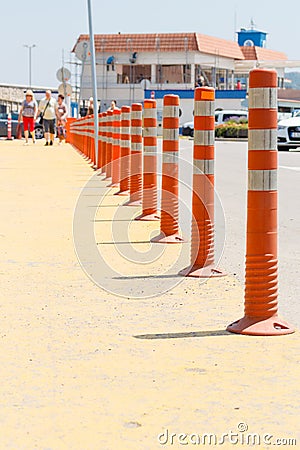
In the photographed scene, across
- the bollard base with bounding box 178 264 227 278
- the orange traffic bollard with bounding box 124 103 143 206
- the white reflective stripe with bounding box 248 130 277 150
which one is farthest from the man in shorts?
the white reflective stripe with bounding box 248 130 277 150

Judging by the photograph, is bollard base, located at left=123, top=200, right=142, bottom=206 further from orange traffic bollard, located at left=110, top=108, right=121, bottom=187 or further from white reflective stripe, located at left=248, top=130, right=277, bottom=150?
white reflective stripe, located at left=248, top=130, right=277, bottom=150

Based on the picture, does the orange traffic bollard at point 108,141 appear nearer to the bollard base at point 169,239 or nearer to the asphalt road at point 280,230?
the asphalt road at point 280,230

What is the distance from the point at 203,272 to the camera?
7023mm

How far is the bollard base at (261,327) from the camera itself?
17.2 feet

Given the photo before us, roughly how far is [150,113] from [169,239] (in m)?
1.86

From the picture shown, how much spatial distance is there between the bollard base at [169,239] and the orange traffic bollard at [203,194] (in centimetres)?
152

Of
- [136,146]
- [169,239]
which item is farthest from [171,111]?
[136,146]

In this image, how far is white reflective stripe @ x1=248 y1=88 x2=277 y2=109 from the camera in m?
5.38

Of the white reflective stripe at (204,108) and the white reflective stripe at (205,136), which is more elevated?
the white reflective stripe at (204,108)

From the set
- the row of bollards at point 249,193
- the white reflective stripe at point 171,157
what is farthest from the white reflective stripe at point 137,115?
the white reflective stripe at point 171,157

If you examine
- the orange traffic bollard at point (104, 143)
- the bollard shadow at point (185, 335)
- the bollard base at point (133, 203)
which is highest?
the orange traffic bollard at point (104, 143)

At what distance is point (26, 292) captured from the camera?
21.2 ft

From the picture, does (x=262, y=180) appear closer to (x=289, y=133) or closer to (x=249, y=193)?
(x=249, y=193)

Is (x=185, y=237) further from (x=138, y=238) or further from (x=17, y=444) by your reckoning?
(x=17, y=444)
